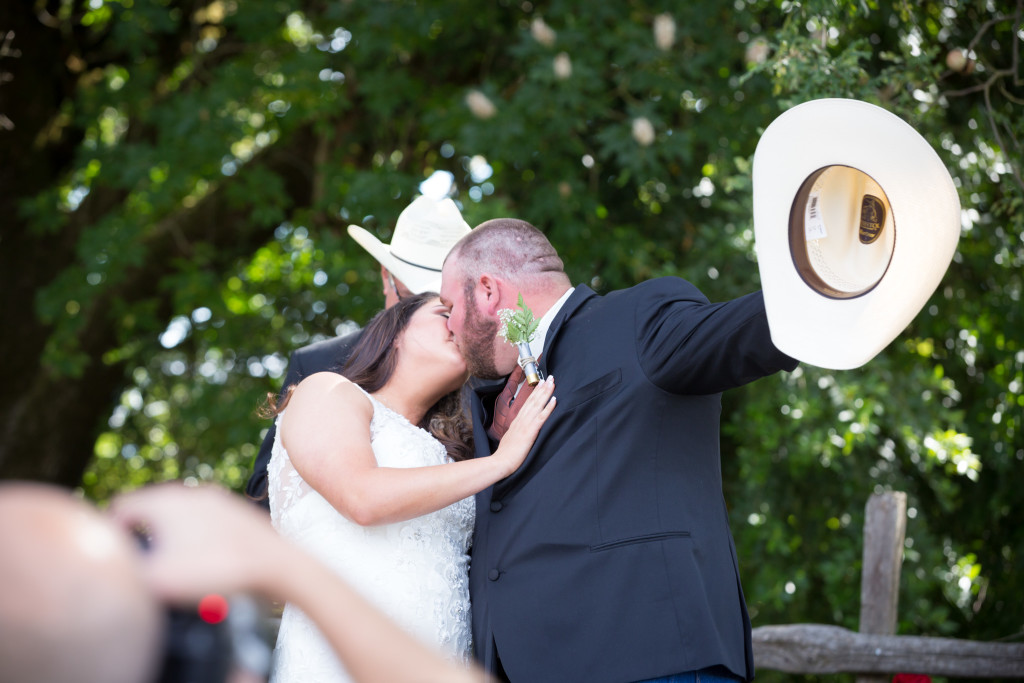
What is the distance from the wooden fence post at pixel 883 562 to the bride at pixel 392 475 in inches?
114

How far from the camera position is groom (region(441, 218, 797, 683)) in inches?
81.8

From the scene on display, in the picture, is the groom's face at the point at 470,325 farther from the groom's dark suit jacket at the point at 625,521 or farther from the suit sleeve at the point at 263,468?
the suit sleeve at the point at 263,468

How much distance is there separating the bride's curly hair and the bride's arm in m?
0.45

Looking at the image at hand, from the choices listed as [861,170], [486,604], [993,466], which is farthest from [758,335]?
[993,466]

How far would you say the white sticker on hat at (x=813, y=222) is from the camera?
5.55 feet

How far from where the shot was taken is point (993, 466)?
588 cm

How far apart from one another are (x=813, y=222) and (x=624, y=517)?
33.7 inches

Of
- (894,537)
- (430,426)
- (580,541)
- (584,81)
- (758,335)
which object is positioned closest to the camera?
(758,335)

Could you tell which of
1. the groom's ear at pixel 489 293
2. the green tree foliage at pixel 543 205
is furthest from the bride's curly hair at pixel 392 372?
the green tree foliage at pixel 543 205

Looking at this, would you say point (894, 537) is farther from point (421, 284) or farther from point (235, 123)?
point (235, 123)

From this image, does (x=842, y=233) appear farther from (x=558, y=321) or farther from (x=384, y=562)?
(x=384, y=562)

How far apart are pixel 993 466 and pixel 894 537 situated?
4.78 ft

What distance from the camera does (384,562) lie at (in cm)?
260

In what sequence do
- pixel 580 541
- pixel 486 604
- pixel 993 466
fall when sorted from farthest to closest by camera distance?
pixel 993 466 → pixel 486 604 → pixel 580 541
